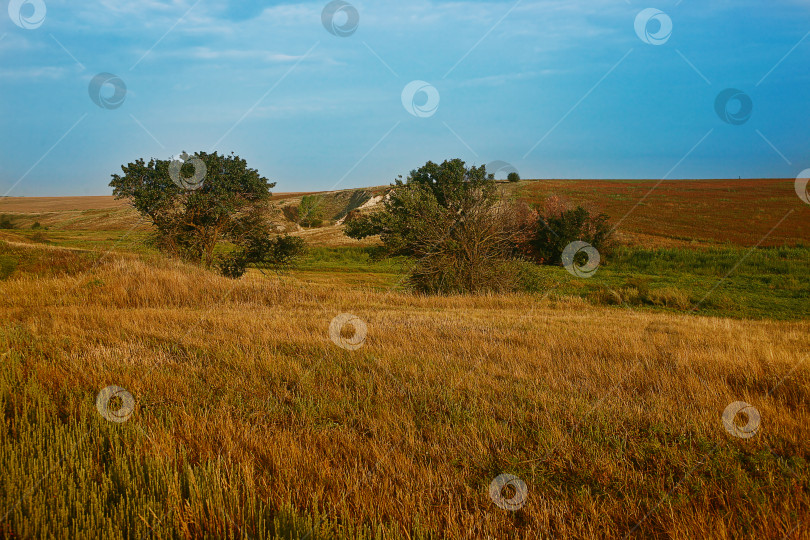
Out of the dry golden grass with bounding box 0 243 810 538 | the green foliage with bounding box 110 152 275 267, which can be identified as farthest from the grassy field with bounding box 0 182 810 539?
the green foliage with bounding box 110 152 275 267

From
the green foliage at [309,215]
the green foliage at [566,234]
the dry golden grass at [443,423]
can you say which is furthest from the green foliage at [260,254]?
the green foliage at [309,215]

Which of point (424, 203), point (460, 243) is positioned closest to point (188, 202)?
point (424, 203)

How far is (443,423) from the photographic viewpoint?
437 cm

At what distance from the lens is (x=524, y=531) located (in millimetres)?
2854

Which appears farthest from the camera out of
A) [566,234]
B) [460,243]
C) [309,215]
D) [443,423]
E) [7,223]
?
[309,215]

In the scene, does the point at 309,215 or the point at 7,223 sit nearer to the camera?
the point at 7,223

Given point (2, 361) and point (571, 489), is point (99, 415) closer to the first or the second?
point (2, 361)

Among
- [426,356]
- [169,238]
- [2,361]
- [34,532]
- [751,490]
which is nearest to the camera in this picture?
[34,532]

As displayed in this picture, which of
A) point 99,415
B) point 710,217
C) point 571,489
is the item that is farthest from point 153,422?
point 710,217

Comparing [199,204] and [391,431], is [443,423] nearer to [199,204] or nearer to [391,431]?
[391,431]

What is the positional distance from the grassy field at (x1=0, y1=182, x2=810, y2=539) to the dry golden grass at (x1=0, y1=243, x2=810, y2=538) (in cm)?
2

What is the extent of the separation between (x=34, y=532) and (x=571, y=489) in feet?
10.5

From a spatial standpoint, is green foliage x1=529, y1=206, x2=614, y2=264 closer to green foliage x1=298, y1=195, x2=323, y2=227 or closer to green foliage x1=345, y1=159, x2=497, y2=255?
green foliage x1=345, y1=159, x2=497, y2=255

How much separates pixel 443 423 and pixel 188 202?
19.8m
